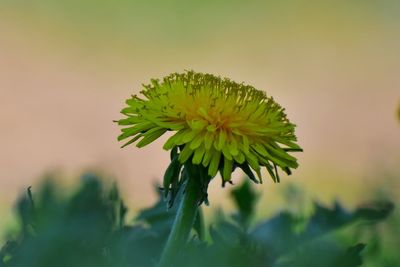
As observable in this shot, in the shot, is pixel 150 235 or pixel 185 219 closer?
pixel 185 219

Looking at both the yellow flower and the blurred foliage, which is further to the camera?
the yellow flower

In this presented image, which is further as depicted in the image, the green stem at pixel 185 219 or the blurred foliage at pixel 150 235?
the green stem at pixel 185 219

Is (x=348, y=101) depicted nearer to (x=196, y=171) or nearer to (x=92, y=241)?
(x=196, y=171)

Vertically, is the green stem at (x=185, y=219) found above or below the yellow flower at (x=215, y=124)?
below

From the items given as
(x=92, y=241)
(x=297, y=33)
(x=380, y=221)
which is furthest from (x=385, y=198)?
(x=297, y=33)
